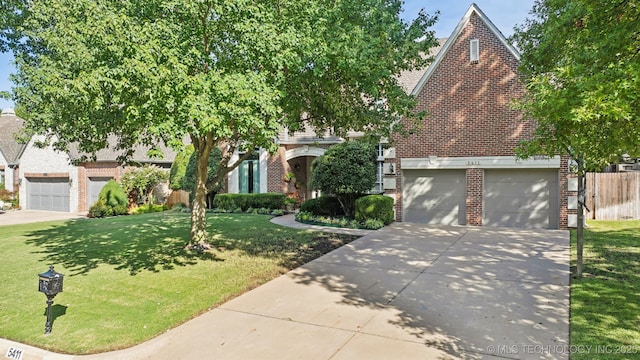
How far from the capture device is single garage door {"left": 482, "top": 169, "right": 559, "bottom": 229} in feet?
45.2

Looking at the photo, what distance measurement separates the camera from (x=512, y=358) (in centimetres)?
448

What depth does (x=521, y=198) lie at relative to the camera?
557 inches

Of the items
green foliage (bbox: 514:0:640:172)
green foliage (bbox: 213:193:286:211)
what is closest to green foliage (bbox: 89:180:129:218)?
green foliage (bbox: 213:193:286:211)

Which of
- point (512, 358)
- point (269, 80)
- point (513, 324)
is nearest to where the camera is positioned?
point (512, 358)

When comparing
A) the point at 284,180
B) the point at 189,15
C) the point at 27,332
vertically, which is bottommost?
the point at 27,332

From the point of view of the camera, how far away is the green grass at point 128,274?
221 inches

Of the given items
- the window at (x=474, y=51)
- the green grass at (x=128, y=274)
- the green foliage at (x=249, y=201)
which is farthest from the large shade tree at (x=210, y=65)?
the green foliage at (x=249, y=201)

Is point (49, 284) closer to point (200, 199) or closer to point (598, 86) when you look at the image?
point (200, 199)

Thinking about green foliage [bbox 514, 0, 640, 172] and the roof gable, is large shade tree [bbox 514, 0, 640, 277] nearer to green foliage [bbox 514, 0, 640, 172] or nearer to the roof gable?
green foliage [bbox 514, 0, 640, 172]

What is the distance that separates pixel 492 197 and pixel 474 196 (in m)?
0.64

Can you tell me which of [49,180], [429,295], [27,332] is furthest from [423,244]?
[49,180]

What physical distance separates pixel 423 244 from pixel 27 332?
29.3ft

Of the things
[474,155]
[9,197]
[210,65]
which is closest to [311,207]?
[474,155]

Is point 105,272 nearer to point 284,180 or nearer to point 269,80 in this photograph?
point 269,80
